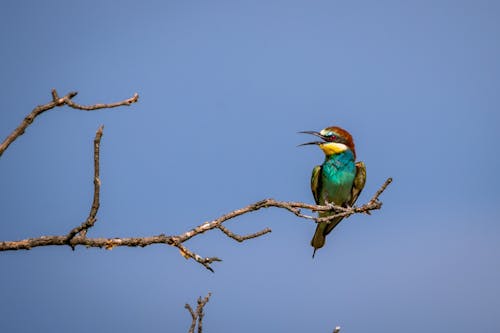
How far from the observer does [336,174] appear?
8523mm

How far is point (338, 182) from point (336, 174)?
97 millimetres

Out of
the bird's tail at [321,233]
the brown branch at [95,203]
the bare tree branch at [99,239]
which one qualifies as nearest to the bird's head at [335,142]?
the bird's tail at [321,233]

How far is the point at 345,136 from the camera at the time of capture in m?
8.72

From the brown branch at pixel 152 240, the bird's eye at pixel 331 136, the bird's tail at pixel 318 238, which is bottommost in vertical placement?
the bird's tail at pixel 318 238

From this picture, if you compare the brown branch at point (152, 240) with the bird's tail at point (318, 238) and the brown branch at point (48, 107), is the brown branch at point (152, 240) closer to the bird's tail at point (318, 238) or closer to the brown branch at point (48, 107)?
the brown branch at point (48, 107)

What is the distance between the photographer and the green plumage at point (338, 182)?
8.52 m

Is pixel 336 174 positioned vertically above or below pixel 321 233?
above

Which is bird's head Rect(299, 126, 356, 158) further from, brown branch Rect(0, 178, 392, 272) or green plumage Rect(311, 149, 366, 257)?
brown branch Rect(0, 178, 392, 272)

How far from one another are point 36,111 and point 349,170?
19.7ft

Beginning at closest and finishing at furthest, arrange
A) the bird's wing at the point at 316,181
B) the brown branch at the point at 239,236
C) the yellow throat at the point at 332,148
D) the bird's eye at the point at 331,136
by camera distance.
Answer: the brown branch at the point at 239,236 → the yellow throat at the point at 332,148 → the bird's eye at the point at 331,136 → the bird's wing at the point at 316,181

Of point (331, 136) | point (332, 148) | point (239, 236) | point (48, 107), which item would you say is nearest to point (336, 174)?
point (332, 148)

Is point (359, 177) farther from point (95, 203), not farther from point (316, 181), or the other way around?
point (95, 203)

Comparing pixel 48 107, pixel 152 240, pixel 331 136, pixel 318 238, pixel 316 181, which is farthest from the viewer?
pixel 316 181

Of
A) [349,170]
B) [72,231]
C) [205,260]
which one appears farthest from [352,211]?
[349,170]
